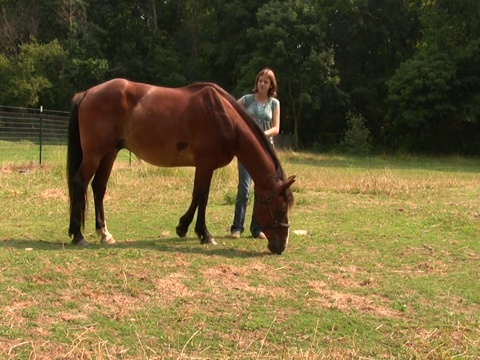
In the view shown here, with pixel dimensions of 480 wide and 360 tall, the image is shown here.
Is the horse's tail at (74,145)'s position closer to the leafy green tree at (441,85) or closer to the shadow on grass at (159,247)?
the shadow on grass at (159,247)

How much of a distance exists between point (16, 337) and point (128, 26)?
39526 mm

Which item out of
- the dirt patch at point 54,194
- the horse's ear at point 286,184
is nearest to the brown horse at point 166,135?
the horse's ear at point 286,184

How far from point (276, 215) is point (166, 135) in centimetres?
146

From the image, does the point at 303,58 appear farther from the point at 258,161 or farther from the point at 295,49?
the point at 258,161

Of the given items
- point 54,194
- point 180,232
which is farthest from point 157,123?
point 54,194

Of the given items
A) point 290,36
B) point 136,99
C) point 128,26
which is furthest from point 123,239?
point 128,26

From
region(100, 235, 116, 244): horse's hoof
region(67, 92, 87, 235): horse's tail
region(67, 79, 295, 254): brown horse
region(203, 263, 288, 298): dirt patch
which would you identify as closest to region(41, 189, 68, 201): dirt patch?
region(67, 92, 87, 235): horse's tail

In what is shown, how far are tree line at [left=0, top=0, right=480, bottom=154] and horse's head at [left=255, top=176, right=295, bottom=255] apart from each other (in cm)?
2508

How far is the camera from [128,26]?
40875mm

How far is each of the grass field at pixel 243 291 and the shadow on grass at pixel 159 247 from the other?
0.7 inches

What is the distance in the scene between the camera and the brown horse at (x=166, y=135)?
6.26m

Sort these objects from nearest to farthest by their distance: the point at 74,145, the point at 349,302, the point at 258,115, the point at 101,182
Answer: the point at 349,302 → the point at 74,145 → the point at 101,182 → the point at 258,115

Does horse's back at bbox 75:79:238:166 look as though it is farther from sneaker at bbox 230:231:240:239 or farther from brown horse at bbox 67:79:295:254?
sneaker at bbox 230:231:240:239

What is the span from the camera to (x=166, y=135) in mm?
6363
